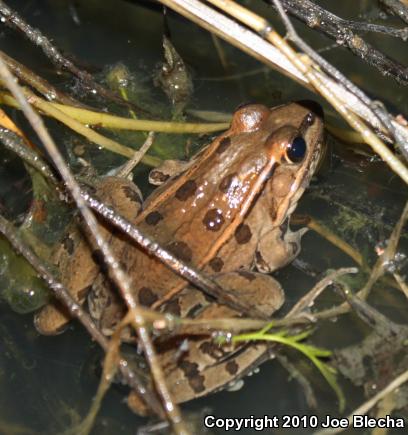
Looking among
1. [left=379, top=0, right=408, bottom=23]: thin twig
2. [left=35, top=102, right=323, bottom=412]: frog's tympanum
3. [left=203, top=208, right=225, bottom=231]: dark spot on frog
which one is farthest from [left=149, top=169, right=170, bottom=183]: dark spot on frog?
[left=379, top=0, right=408, bottom=23]: thin twig

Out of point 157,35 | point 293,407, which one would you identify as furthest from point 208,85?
point 293,407

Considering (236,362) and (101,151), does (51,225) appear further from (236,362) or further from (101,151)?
(236,362)

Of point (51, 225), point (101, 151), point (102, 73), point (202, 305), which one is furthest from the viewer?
point (102, 73)

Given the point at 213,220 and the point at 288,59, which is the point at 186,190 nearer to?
the point at 213,220

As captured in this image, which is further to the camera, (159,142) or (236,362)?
(159,142)

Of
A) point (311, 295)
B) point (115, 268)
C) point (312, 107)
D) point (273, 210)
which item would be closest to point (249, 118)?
point (312, 107)

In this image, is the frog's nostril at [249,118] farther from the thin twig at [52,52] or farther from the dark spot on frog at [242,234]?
the thin twig at [52,52]

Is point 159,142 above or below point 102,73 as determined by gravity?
below
